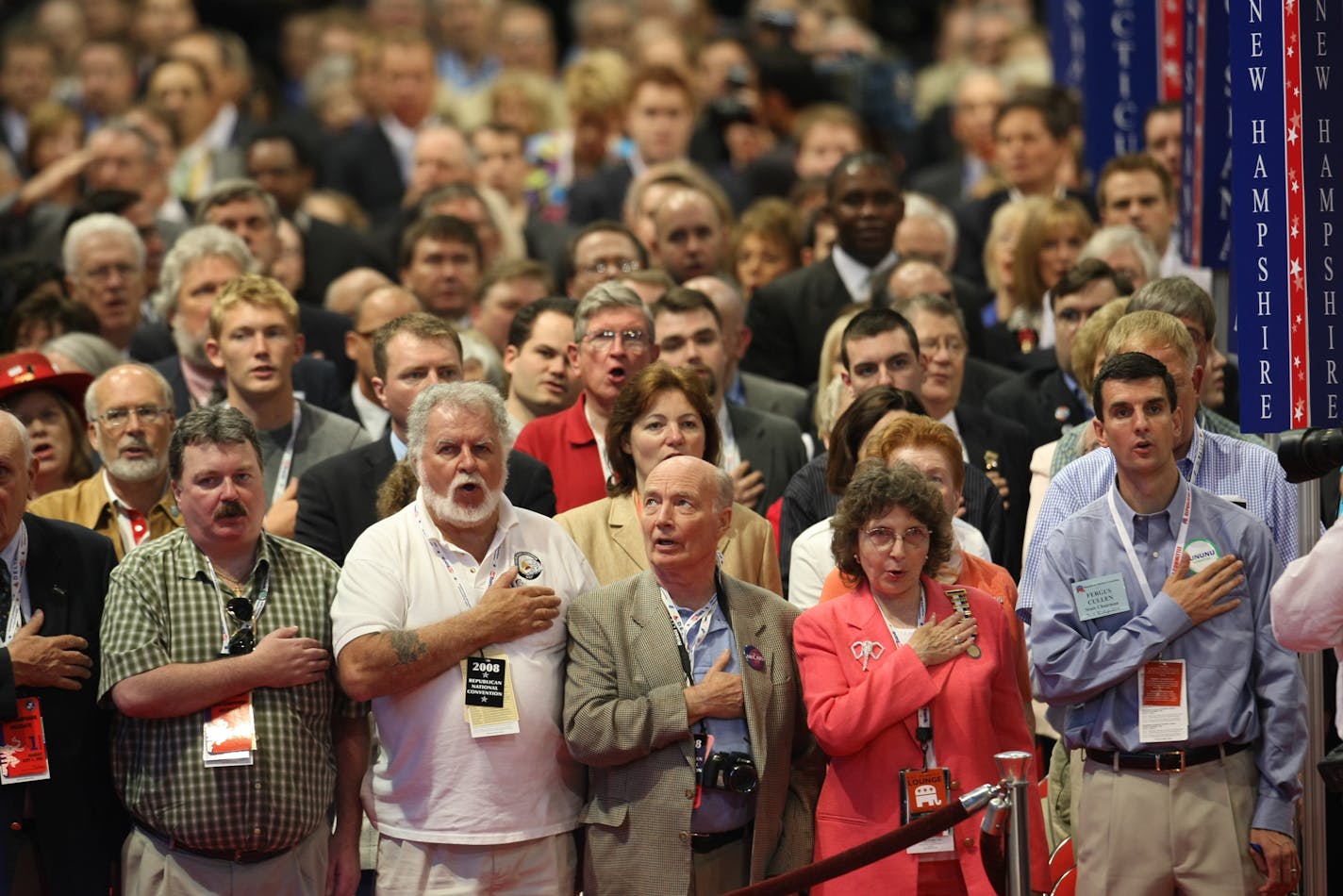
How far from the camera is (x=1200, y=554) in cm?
622

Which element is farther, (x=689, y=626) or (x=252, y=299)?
(x=252, y=299)

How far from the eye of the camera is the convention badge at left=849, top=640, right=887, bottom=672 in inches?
243

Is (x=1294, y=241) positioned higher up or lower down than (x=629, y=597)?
higher up

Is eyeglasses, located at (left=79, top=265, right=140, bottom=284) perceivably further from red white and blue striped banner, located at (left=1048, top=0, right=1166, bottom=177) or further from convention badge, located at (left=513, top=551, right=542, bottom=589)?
red white and blue striped banner, located at (left=1048, top=0, right=1166, bottom=177)

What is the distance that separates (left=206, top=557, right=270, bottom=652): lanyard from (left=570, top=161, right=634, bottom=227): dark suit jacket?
21.7 feet

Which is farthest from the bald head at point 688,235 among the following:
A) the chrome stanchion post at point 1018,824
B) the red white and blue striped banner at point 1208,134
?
the chrome stanchion post at point 1018,824

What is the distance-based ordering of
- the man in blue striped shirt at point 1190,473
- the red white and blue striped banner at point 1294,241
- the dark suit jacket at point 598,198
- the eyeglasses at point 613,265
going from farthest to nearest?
the dark suit jacket at point 598,198 < the eyeglasses at point 613,265 < the man in blue striped shirt at point 1190,473 < the red white and blue striped banner at point 1294,241

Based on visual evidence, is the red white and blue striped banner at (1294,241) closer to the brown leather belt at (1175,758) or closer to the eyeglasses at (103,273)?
the brown leather belt at (1175,758)

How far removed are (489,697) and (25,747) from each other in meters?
1.38

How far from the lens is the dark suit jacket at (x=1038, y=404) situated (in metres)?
8.34

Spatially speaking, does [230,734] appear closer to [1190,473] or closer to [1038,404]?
[1190,473]

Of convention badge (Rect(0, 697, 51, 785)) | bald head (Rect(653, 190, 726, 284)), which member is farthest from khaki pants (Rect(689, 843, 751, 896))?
bald head (Rect(653, 190, 726, 284))

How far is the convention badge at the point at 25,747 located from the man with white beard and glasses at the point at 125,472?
4.07 ft

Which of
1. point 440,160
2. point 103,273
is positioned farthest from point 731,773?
point 440,160
